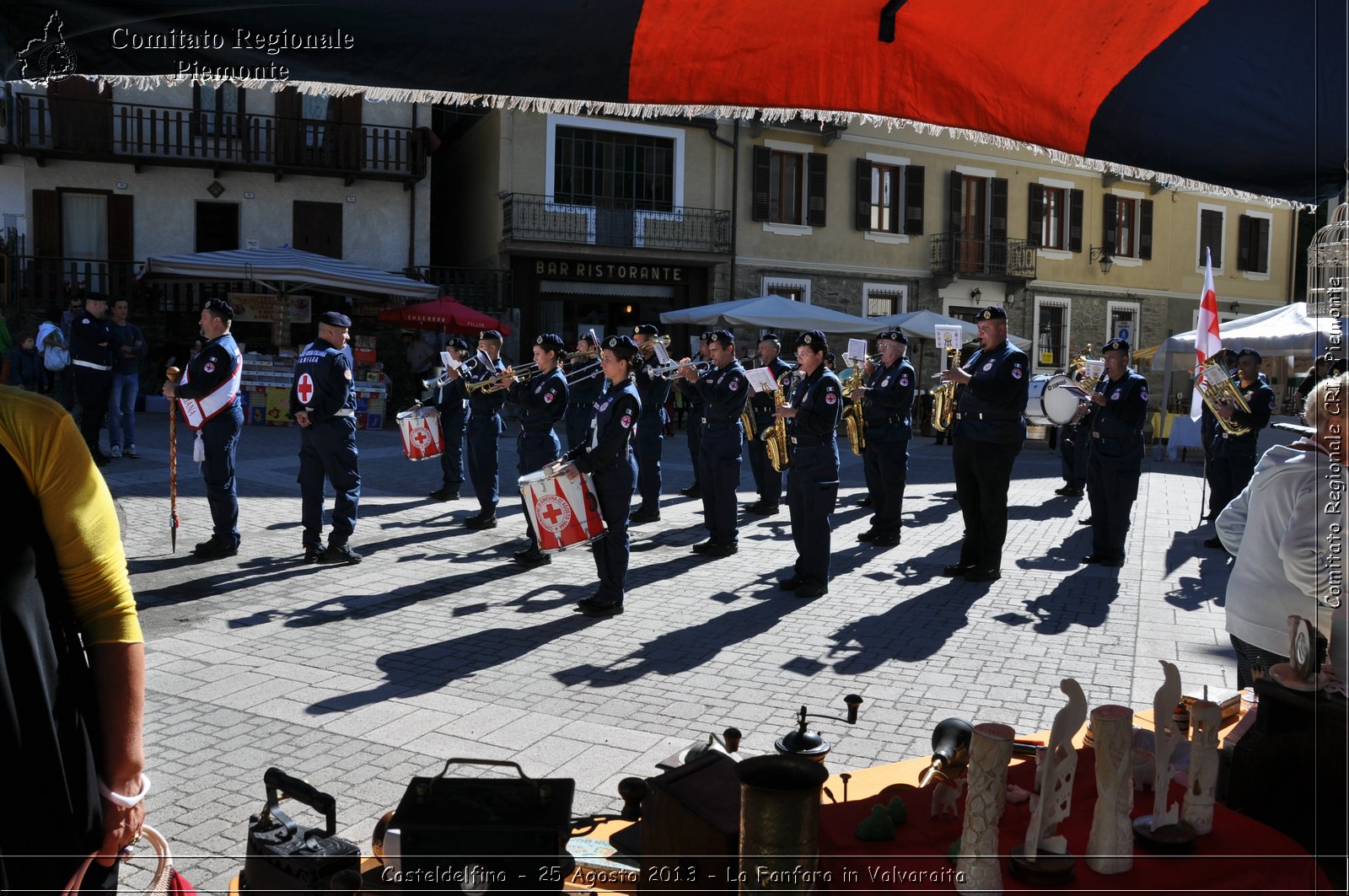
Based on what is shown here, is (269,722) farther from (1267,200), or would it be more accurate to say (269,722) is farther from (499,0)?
(1267,200)

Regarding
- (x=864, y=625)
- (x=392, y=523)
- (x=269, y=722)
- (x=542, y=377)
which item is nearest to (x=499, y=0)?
(x=269, y=722)

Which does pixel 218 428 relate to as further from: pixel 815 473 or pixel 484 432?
pixel 815 473

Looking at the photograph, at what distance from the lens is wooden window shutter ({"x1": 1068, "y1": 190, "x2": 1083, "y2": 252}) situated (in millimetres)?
31844

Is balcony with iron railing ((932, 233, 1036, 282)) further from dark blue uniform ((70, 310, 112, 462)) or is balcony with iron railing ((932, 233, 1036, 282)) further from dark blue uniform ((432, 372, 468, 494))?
dark blue uniform ((70, 310, 112, 462))

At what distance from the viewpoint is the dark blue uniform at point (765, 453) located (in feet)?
40.7

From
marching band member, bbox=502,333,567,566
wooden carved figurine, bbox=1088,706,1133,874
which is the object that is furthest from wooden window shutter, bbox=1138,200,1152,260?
wooden carved figurine, bbox=1088,706,1133,874

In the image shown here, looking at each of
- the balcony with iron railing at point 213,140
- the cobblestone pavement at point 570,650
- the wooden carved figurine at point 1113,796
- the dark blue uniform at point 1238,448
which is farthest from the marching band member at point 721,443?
the balcony with iron railing at point 213,140

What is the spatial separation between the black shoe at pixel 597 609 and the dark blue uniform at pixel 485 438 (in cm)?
361

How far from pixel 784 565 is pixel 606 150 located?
19.1 m

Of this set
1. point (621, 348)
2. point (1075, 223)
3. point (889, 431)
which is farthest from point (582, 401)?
point (1075, 223)

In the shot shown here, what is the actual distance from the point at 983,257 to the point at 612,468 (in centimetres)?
2541

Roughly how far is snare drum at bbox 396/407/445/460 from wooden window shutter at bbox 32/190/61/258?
17116mm

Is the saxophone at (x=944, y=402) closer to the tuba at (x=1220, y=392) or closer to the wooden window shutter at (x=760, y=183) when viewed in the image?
the tuba at (x=1220, y=392)

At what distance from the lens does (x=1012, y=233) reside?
3105cm
